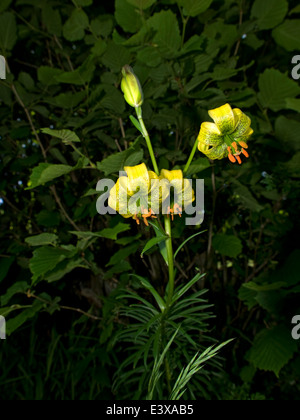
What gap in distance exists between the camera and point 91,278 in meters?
1.49

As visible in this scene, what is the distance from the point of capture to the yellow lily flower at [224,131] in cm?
46

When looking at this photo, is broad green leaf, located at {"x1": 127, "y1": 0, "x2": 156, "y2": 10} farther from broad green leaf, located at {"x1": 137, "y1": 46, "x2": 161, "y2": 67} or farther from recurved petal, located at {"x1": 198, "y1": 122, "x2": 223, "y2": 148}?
recurved petal, located at {"x1": 198, "y1": 122, "x2": 223, "y2": 148}

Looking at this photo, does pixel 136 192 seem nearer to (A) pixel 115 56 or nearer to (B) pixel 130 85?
(B) pixel 130 85

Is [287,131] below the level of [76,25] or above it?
below

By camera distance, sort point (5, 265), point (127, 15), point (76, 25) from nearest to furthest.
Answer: point (127, 15) → point (76, 25) → point (5, 265)

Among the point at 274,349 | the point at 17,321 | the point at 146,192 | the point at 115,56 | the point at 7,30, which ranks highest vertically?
the point at 7,30

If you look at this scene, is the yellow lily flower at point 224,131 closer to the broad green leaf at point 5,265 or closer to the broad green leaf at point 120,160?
the broad green leaf at point 120,160

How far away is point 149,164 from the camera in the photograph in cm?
89

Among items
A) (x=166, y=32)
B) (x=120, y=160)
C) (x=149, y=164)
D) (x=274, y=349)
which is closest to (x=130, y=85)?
(x=120, y=160)

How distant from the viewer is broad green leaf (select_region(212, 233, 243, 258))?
89 centimetres

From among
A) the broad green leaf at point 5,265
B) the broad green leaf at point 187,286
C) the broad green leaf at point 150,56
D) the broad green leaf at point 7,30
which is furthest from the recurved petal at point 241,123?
the broad green leaf at point 5,265

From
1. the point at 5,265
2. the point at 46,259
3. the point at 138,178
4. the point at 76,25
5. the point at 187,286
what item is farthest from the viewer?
the point at 5,265

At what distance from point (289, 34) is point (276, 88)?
0.52 feet

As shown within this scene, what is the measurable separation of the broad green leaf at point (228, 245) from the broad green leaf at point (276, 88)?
1.13ft
